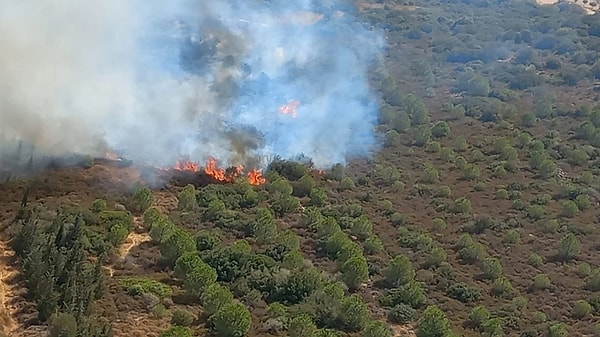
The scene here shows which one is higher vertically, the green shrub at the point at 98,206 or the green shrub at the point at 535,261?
the green shrub at the point at 535,261

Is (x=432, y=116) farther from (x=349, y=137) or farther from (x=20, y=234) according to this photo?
(x=20, y=234)

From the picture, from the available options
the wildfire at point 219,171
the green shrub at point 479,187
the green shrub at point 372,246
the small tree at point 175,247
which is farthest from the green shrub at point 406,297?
the green shrub at point 479,187

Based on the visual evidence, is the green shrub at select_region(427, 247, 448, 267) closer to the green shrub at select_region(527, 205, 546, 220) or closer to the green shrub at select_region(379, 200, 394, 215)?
the green shrub at select_region(379, 200, 394, 215)

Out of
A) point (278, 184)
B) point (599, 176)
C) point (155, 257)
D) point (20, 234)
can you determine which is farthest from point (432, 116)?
point (20, 234)

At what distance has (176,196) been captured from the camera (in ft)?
154

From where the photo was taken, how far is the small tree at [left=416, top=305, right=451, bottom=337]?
35.7m

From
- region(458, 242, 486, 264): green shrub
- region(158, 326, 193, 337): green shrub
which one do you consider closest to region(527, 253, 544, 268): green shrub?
region(458, 242, 486, 264): green shrub

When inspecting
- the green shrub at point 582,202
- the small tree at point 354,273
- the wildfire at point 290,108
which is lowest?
the small tree at point 354,273

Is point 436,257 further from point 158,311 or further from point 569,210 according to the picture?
point 158,311

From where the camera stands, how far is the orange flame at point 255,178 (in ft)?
167

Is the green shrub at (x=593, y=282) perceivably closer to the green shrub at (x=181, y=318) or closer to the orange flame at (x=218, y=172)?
the orange flame at (x=218, y=172)

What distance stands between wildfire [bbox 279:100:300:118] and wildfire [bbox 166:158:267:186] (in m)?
10.8

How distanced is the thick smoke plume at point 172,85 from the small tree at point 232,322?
18591 mm

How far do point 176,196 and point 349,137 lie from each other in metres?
19.4
